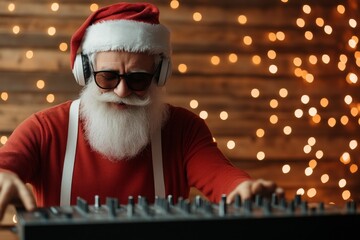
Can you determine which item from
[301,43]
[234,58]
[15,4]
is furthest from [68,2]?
[301,43]

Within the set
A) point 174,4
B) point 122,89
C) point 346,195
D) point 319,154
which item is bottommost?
point 346,195

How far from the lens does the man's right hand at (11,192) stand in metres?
1.24

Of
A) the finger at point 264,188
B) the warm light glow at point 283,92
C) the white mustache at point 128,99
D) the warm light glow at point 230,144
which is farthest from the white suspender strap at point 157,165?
the warm light glow at point 283,92

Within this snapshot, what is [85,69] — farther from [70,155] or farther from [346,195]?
[346,195]

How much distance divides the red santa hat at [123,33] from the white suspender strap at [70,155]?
0.14 metres

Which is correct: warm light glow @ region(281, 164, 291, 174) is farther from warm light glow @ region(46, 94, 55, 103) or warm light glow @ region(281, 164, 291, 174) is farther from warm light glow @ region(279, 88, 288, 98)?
warm light glow @ region(46, 94, 55, 103)

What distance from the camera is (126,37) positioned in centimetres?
196

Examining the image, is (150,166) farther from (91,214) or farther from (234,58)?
(234,58)

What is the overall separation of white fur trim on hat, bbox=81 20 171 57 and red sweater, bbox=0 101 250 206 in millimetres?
236

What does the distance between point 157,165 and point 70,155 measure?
0.26 m

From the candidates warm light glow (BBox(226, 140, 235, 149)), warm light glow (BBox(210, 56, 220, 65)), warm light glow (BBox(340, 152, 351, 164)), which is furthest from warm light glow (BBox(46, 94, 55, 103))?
warm light glow (BBox(340, 152, 351, 164))

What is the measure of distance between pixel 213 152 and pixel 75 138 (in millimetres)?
418

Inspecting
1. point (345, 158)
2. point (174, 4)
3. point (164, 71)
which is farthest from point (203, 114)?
point (164, 71)

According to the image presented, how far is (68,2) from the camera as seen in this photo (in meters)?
3.21
